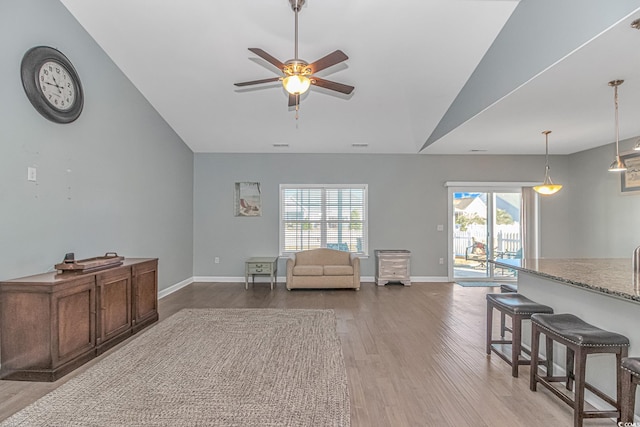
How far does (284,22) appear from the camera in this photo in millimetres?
3869

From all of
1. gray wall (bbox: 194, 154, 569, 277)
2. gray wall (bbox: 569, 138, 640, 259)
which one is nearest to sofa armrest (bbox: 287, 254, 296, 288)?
gray wall (bbox: 194, 154, 569, 277)

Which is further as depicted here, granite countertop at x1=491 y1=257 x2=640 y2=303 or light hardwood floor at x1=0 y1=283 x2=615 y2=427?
light hardwood floor at x1=0 y1=283 x2=615 y2=427

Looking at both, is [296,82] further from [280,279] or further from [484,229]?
[484,229]

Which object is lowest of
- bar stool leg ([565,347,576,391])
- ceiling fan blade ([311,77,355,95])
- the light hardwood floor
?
the light hardwood floor

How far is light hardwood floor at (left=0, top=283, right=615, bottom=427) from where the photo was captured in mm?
2414

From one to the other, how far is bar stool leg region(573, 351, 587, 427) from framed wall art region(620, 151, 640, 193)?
16.9 feet

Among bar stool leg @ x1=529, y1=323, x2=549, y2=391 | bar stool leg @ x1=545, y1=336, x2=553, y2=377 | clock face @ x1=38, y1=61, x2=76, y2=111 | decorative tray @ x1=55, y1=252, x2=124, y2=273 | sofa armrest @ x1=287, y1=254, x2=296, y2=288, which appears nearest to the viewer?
bar stool leg @ x1=529, y1=323, x2=549, y2=391

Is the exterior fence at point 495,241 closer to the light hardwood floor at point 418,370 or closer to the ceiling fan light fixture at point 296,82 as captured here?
the light hardwood floor at point 418,370

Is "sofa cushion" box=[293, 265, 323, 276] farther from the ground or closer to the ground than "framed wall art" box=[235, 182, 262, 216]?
closer to the ground

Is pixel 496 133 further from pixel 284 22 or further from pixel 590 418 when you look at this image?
pixel 590 418

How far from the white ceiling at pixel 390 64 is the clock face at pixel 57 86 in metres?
0.80

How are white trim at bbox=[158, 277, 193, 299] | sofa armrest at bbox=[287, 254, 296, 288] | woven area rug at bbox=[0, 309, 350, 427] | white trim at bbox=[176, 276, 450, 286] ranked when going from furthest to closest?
white trim at bbox=[176, 276, 450, 286] → sofa armrest at bbox=[287, 254, 296, 288] → white trim at bbox=[158, 277, 193, 299] → woven area rug at bbox=[0, 309, 350, 427]

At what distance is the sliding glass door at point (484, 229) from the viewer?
7.36 m

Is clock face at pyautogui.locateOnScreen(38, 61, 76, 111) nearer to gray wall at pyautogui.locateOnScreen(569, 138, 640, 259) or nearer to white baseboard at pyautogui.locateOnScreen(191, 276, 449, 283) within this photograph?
white baseboard at pyautogui.locateOnScreen(191, 276, 449, 283)
